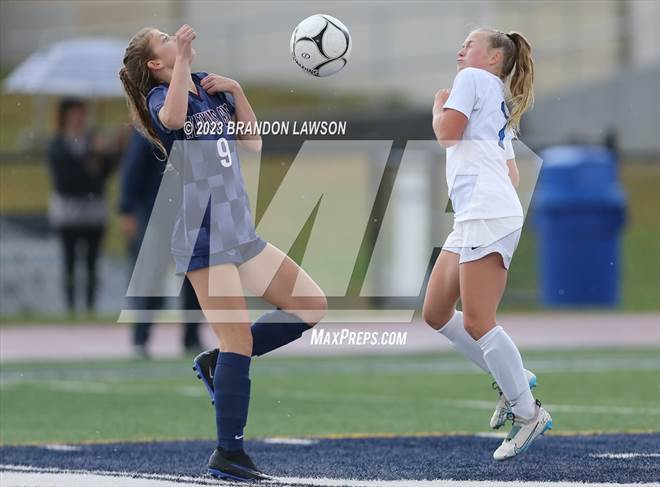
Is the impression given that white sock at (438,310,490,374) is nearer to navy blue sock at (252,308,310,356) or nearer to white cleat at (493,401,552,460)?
white cleat at (493,401,552,460)

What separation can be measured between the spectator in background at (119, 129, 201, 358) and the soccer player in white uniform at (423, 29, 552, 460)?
6.07 m

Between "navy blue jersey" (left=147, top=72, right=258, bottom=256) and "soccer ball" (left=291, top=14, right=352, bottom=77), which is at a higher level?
"soccer ball" (left=291, top=14, right=352, bottom=77)

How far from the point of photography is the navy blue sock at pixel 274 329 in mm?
6223

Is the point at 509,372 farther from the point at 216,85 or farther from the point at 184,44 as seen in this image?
the point at 184,44

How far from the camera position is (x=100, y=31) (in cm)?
2953

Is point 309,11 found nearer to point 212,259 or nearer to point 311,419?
point 311,419

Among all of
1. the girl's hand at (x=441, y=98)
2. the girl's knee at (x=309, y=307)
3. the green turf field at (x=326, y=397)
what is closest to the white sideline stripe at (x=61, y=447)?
the green turf field at (x=326, y=397)

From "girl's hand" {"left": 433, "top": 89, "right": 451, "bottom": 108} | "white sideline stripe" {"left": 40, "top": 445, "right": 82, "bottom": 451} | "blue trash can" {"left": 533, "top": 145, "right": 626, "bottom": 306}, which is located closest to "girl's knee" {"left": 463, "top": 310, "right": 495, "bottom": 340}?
"girl's hand" {"left": 433, "top": 89, "right": 451, "bottom": 108}

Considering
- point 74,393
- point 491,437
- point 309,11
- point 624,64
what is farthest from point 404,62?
point 491,437

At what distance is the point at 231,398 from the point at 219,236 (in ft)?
2.23

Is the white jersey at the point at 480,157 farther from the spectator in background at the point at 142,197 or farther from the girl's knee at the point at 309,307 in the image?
the spectator in background at the point at 142,197

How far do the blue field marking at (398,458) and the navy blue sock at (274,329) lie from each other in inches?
22.0

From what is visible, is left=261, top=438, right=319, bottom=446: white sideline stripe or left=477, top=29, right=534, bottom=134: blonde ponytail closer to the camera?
left=477, top=29, right=534, bottom=134: blonde ponytail

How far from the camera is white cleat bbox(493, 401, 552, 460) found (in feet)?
20.2
